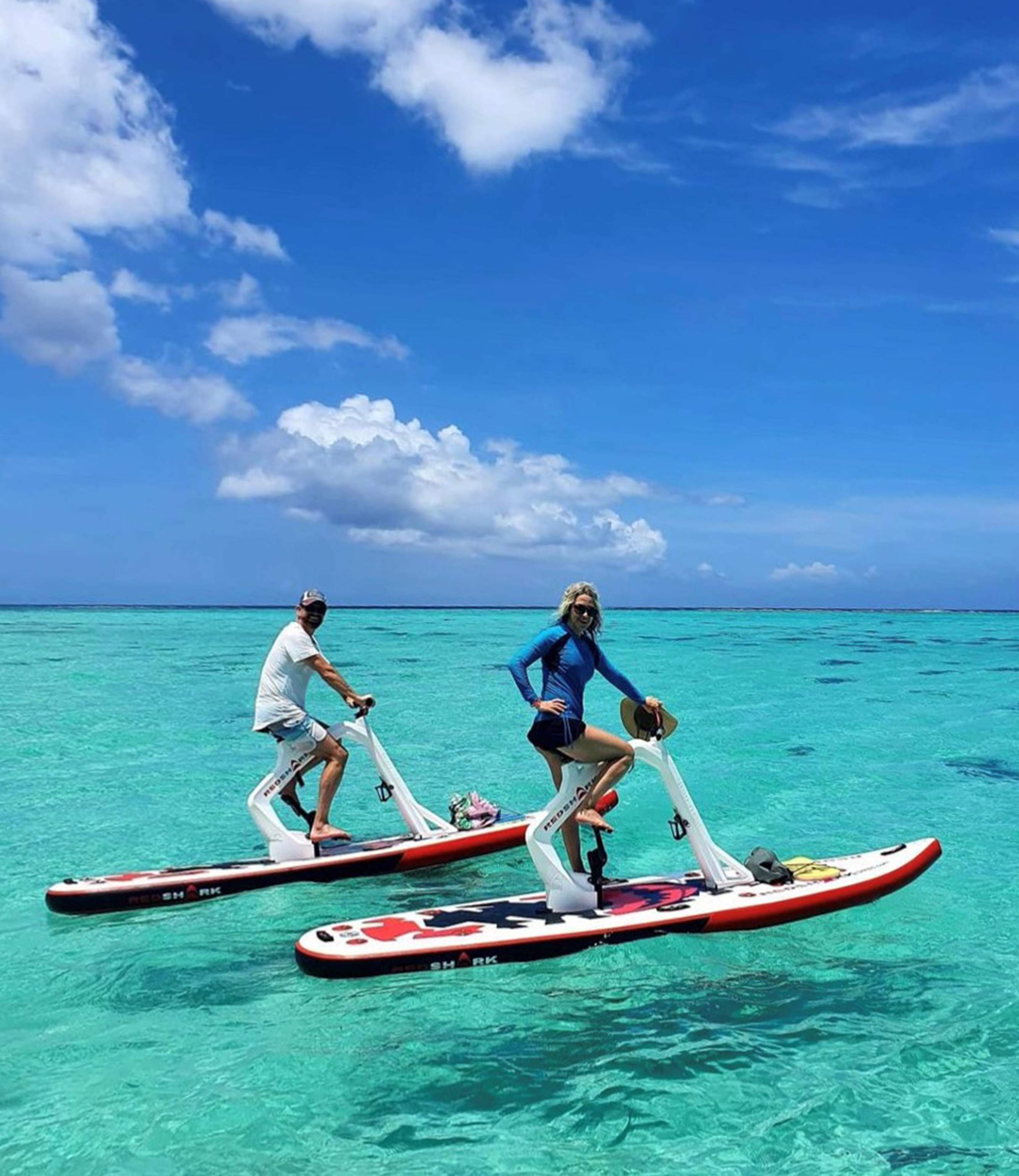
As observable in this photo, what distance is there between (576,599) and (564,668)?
0.54 meters

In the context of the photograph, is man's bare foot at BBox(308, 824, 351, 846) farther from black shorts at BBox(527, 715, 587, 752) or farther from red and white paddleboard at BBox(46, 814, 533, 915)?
black shorts at BBox(527, 715, 587, 752)

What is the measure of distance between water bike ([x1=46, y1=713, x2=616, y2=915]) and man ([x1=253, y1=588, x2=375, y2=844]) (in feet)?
0.60

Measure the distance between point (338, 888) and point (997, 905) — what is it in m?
6.55

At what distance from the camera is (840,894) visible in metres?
8.75

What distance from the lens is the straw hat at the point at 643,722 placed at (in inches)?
324

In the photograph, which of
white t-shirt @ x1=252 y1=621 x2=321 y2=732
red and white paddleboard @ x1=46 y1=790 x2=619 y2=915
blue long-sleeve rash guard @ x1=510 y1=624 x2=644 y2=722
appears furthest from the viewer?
white t-shirt @ x1=252 y1=621 x2=321 y2=732

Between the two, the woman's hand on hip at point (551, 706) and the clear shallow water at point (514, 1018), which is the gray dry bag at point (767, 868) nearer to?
the clear shallow water at point (514, 1018)

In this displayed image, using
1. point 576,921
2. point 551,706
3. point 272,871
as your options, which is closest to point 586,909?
point 576,921

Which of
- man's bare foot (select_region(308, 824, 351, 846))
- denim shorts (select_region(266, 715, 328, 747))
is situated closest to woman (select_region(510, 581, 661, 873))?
denim shorts (select_region(266, 715, 328, 747))

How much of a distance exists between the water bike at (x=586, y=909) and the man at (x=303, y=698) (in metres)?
2.23

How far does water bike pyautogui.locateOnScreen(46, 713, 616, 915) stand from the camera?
9539 mm

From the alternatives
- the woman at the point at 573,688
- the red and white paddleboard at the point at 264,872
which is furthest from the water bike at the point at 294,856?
the woman at the point at 573,688

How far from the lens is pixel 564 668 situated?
7.76 m

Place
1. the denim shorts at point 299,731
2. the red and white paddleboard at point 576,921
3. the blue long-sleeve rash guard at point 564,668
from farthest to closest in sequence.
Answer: the denim shorts at point 299,731
the blue long-sleeve rash guard at point 564,668
the red and white paddleboard at point 576,921
